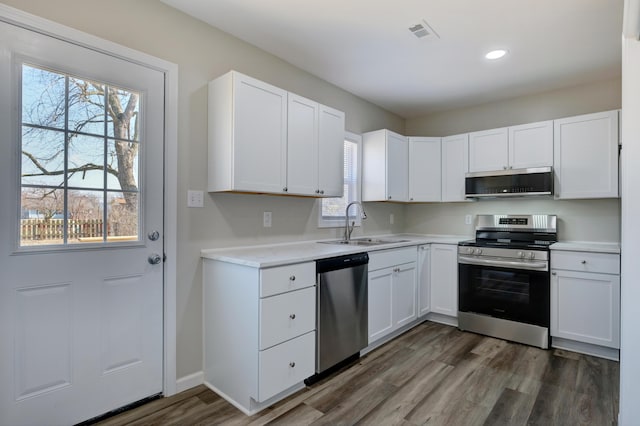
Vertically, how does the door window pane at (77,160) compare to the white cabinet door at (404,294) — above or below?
above

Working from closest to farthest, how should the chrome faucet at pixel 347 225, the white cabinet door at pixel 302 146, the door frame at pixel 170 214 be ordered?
1. the door frame at pixel 170 214
2. the white cabinet door at pixel 302 146
3. the chrome faucet at pixel 347 225

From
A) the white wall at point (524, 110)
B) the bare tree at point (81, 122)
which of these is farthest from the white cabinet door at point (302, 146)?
the white wall at point (524, 110)

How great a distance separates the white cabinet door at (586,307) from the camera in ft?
9.14

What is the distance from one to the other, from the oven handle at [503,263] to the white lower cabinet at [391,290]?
52 cm

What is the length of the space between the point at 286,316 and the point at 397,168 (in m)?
2.39

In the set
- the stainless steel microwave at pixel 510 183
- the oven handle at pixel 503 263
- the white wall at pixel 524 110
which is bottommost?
the oven handle at pixel 503 263

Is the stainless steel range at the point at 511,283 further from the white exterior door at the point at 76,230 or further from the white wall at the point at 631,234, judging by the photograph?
the white exterior door at the point at 76,230

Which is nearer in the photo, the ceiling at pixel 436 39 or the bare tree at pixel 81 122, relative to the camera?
the bare tree at pixel 81 122

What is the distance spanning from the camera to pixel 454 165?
13.0 feet

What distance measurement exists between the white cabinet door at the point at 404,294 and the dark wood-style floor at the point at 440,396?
39cm

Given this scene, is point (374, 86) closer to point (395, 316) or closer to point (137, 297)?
point (395, 316)

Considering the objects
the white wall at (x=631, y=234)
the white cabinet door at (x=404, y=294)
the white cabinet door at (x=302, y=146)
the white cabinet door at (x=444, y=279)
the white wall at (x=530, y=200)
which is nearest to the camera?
the white wall at (x=631, y=234)

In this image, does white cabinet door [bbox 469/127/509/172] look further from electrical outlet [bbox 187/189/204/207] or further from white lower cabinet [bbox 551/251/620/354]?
electrical outlet [bbox 187/189/204/207]

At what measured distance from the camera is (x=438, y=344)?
3125 millimetres
